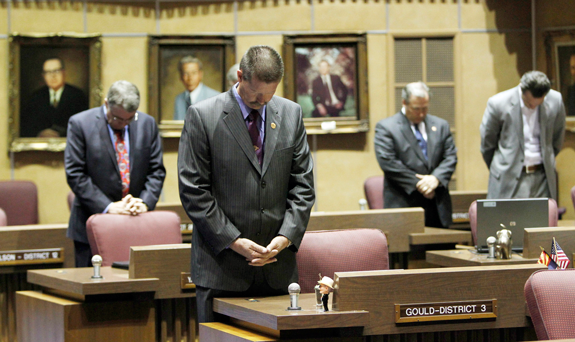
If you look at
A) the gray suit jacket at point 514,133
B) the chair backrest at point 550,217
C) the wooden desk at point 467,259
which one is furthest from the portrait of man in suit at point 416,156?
the wooden desk at point 467,259

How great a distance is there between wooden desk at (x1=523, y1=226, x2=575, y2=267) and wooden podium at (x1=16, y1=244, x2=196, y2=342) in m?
1.51

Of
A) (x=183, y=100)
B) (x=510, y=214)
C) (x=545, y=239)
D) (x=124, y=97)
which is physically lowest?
(x=545, y=239)

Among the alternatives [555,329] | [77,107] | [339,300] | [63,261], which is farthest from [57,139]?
[555,329]

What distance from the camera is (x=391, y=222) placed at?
4520 millimetres

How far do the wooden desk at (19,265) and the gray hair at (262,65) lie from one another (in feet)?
6.81

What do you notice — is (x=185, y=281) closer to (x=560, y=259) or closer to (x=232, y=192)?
(x=232, y=192)

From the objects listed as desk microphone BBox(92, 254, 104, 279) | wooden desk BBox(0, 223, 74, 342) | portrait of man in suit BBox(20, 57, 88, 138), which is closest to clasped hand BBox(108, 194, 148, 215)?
wooden desk BBox(0, 223, 74, 342)

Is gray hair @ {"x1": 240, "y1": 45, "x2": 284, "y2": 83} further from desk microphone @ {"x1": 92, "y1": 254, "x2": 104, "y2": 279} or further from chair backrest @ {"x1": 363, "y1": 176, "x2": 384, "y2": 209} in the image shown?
chair backrest @ {"x1": 363, "y1": 176, "x2": 384, "y2": 209}

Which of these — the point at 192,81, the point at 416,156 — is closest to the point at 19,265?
the point at 416,156

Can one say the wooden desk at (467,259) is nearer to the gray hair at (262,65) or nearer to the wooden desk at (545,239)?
the wooden desk at (545,239)

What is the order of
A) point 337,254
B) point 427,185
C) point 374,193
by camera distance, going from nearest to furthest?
1. point 337,254
2. point 427,185
3. point 374,193

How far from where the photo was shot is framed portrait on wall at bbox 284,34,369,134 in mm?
7594

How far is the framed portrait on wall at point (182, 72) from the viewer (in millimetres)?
7438

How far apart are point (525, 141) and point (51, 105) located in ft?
14.4
